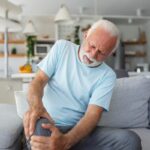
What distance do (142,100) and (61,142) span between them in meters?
0.85

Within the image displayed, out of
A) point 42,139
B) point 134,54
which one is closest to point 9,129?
point 42,139

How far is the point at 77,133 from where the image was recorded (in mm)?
1225

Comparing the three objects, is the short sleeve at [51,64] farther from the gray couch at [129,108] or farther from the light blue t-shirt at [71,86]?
the gray couch at [129,108]

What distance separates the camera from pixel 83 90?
4.75 feet

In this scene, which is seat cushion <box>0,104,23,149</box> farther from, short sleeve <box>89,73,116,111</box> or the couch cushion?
the couch cushion

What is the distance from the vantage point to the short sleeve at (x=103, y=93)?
1383 millimetres

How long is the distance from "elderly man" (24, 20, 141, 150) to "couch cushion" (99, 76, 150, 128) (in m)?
0.33

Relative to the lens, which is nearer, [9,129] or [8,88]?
[9,129]

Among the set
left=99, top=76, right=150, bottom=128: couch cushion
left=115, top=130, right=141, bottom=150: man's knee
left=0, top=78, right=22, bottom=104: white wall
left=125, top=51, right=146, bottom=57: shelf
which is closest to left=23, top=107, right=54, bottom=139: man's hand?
left=115, top=130, right=141, bottom=150: man's knee

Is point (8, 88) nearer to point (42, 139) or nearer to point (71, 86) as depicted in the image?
point (71, 86)

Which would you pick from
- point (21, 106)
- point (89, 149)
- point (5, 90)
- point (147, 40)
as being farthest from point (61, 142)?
point (147, 40)

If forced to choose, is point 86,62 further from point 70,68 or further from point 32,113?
point 32,113

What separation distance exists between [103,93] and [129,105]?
0.45m

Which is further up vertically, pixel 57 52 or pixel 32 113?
pixel 57 52
